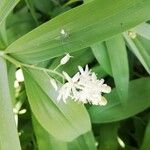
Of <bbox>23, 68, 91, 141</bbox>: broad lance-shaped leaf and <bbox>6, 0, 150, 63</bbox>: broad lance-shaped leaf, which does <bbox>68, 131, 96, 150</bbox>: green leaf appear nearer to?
<bbox>23, 68, 91, 141</bbox>: broad lance-shaped leaf

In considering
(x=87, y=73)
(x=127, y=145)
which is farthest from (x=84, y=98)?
(x=127, y=145)

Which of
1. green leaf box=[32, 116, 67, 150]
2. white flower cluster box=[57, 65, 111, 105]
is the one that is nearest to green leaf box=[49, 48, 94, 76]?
green leaf box=[32, 116, 67, 150]

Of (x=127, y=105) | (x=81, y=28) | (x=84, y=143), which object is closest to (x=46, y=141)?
(x=84, y=143)

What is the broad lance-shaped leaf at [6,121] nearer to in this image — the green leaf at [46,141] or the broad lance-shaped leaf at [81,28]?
the broad lance-shaped leaf at [81,28]

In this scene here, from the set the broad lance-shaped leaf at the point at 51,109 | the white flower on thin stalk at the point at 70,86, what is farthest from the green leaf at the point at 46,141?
the white flower on thin stalk at the point at 70,86

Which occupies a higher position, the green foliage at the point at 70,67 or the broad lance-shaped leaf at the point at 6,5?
the broad lance-shaped leaf at the point at 6,5

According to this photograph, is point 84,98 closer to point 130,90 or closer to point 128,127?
point 130,90

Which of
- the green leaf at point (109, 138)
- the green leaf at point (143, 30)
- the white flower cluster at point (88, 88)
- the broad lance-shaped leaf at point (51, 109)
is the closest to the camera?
the white flower cluster at point (88, 88)

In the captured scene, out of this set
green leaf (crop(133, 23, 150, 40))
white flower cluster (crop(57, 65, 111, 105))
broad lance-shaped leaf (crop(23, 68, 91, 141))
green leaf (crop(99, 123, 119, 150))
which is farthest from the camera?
green leaf (crop(99, 123, 119, 150))

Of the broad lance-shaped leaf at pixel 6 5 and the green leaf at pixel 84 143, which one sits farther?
the green leaf at pixel 84 143
